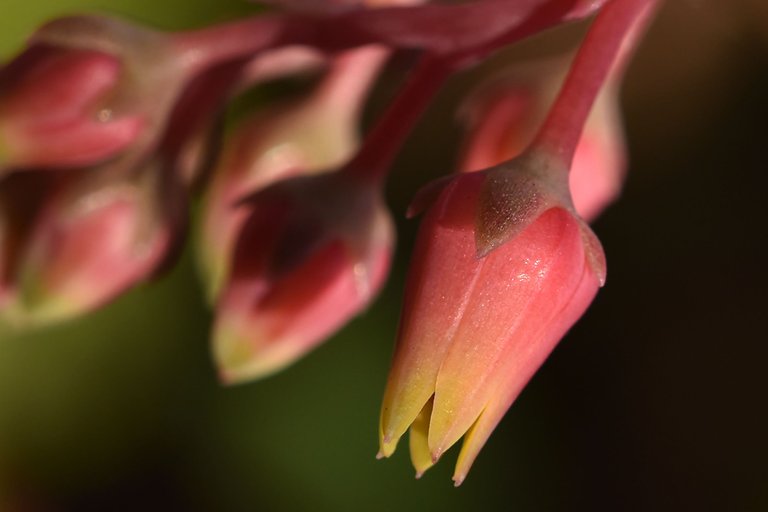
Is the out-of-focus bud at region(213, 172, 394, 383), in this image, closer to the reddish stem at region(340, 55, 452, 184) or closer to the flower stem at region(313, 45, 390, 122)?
the reddish stem at region(340, 55, 452, 184)

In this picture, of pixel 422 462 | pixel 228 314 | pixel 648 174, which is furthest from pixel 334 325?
pixel 648 174

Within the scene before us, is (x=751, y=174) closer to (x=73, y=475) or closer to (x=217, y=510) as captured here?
(x=217, y=510)

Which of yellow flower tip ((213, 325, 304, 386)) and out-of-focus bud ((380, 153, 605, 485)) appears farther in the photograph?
yellow flower tip ((213, 325, 304, 386))

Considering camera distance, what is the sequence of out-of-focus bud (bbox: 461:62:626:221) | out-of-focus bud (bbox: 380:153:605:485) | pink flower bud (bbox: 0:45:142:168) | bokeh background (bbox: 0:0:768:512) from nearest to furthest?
out-of-focus bud (bbox: 380:153:605:485), pink flower bud (bbox: 0:45:142:168), out-of-focus bud (bbox: 461:62:626:221), bokeh background (bbox: 0:0:768:512)

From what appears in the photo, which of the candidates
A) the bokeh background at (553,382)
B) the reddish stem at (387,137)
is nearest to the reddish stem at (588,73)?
the reddish stem at (387,137)

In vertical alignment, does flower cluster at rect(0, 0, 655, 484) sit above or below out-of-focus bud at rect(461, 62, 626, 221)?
above

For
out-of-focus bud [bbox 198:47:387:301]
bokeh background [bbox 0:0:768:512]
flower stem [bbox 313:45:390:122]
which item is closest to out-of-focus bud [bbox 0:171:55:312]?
out-of-focus bud [bbox 198:47:387:301]

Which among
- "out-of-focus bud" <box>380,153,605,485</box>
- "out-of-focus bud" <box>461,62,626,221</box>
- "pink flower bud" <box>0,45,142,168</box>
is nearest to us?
"out-of-focus bud" <box>380,153,605,485</box>
